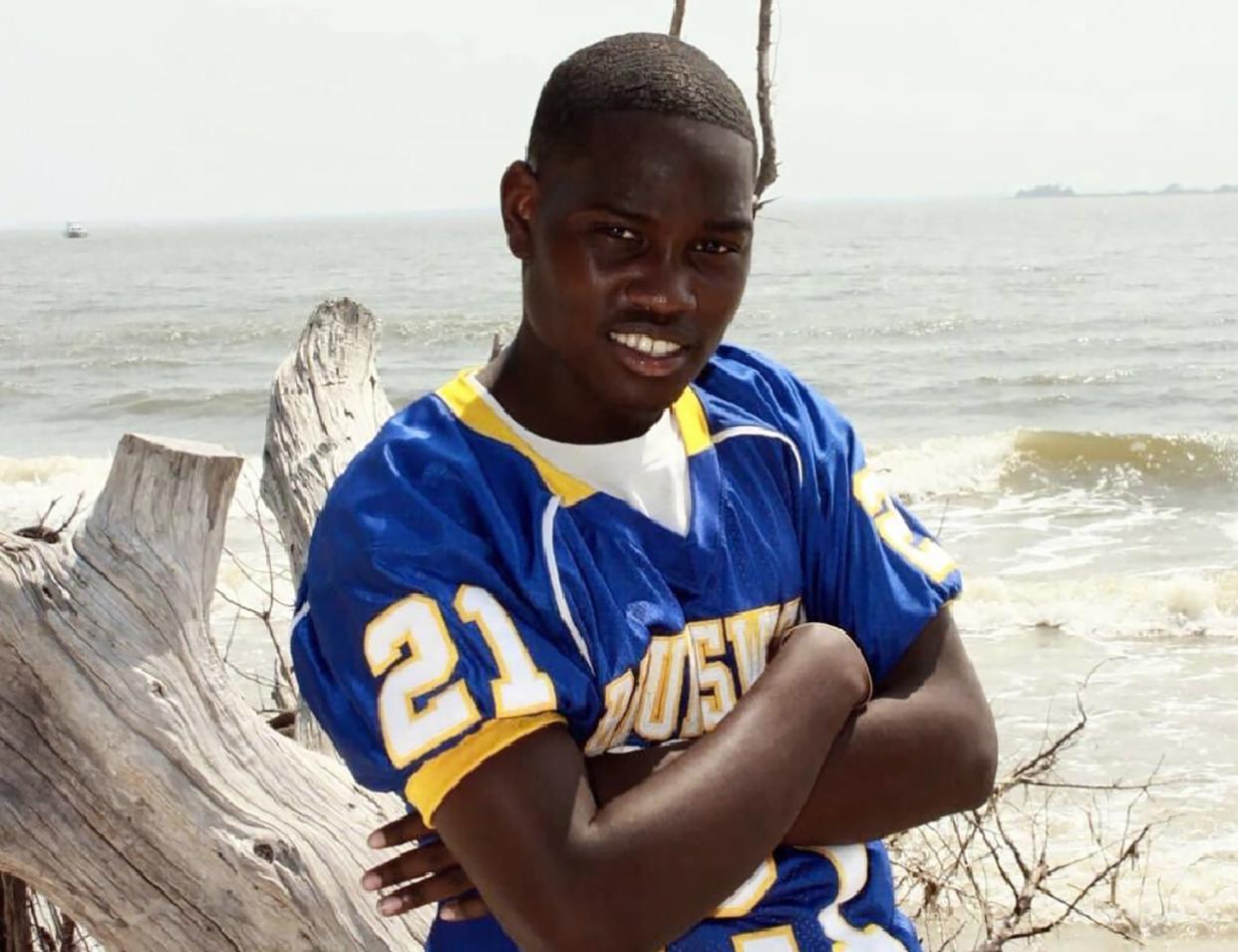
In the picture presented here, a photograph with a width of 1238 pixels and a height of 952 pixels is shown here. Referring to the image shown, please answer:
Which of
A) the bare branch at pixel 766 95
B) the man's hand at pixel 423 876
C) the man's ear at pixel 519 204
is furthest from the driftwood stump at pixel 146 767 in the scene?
the bare branch at pixel 766 95

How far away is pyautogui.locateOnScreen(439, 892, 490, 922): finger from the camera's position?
1.41 meters

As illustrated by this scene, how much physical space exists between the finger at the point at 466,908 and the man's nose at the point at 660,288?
1.84 feet

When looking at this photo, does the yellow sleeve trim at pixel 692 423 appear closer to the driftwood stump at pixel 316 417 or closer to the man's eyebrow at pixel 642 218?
the man's eyebrow at pixel 642 218

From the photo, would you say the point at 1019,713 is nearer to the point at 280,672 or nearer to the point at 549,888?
the point at 280,672

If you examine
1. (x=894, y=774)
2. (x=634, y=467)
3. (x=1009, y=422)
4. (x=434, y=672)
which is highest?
(x=634, y=467)

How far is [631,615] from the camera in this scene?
1.38 metres

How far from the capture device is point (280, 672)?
3.72m

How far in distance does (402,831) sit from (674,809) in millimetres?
315

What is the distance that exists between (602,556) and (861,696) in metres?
0.28

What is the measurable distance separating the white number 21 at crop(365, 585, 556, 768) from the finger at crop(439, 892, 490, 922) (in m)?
0.20

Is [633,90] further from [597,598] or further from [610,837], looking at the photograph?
[610,837]

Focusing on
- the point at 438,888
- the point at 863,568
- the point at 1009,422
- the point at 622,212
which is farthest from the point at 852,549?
the point at 1009,422

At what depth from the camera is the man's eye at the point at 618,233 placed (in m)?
1.39

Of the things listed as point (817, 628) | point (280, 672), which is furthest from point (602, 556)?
point (280, 672)
